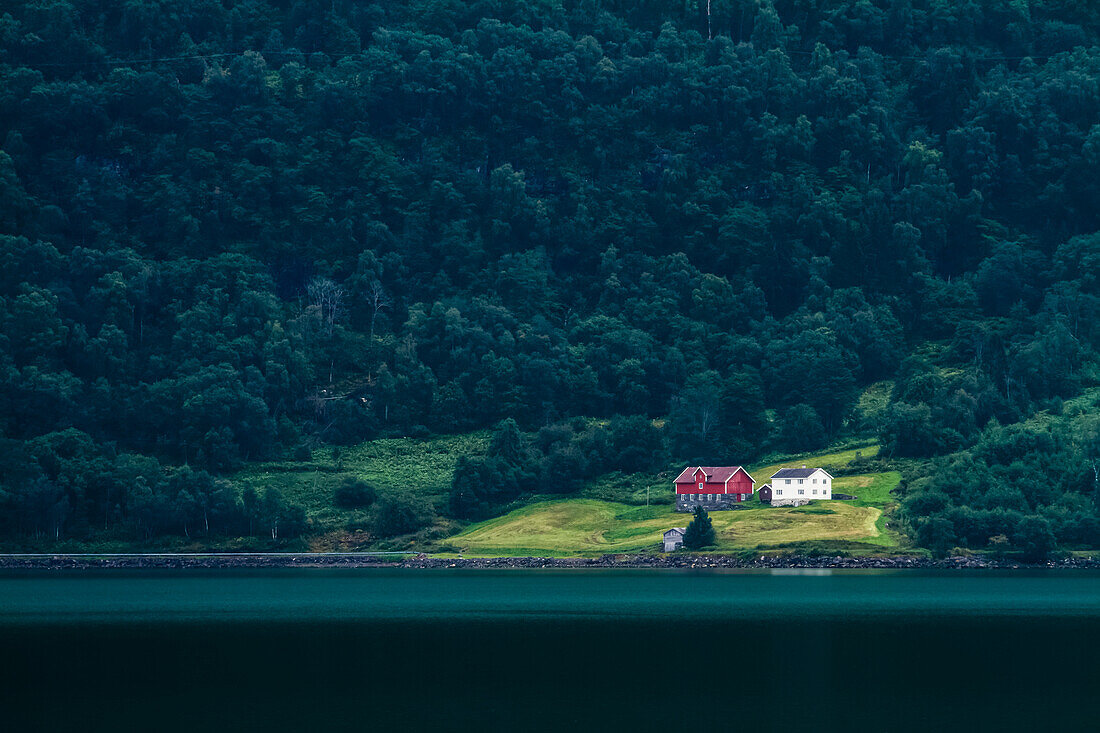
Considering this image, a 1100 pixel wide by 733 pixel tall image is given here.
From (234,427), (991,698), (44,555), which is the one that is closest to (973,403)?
(234,427)

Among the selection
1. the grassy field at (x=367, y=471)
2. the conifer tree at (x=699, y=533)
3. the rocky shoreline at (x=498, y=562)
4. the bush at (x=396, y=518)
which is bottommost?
the rocky shoreline at (x=498, y=562)

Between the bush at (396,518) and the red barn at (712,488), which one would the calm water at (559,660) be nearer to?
the red barn at (712,488)

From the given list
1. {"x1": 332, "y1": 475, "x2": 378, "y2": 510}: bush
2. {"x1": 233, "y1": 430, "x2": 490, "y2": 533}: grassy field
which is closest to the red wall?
{"x1": 233, "y1": 430, "x2": 490, "y2": 533}: grassy field

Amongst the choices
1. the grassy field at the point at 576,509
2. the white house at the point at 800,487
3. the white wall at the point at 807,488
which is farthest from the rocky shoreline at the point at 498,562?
the white wall at the point at 807,488

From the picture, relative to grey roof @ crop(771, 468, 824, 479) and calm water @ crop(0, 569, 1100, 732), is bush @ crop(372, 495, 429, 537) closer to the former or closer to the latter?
grey roof @ crop(771, 468, 824, 479)

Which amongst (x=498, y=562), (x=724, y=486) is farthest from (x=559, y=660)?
(x=724, y=486)

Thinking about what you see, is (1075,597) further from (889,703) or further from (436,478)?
(436,478)
